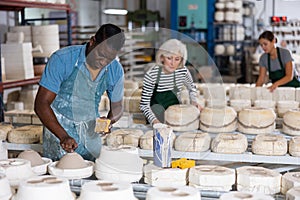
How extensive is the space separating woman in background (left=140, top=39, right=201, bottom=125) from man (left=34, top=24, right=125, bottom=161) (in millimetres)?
162

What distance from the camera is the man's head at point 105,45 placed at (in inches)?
88.6

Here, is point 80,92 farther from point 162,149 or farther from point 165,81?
point 162,149

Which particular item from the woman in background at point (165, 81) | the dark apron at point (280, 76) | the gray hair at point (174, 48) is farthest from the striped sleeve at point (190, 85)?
the dark apron at point (280, 76)

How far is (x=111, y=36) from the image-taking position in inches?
88.6

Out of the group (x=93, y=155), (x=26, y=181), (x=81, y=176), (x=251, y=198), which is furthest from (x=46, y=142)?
(x=251, y=198)

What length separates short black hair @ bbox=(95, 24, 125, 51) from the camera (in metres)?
2.25

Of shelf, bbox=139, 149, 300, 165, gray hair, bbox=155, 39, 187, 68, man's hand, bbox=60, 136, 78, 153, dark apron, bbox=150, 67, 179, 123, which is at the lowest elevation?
shelf, bbox=139, 149, 300, 165

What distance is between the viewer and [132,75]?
356cm

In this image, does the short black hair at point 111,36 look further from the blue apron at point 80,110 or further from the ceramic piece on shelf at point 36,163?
the ceramic piece on shelf at point 36,163

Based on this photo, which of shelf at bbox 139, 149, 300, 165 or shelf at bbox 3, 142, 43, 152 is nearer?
shelf at bbox 139, 149, 300, 165

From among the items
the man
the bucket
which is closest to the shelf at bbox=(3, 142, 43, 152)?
the man

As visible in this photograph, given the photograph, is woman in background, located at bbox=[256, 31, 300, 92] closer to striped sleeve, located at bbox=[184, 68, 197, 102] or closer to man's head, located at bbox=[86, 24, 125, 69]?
striped sleeve, located at bbox=[184, 68, 197, 102]

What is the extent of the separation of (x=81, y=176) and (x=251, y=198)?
0.77m

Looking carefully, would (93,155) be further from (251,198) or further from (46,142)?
(251,198)
